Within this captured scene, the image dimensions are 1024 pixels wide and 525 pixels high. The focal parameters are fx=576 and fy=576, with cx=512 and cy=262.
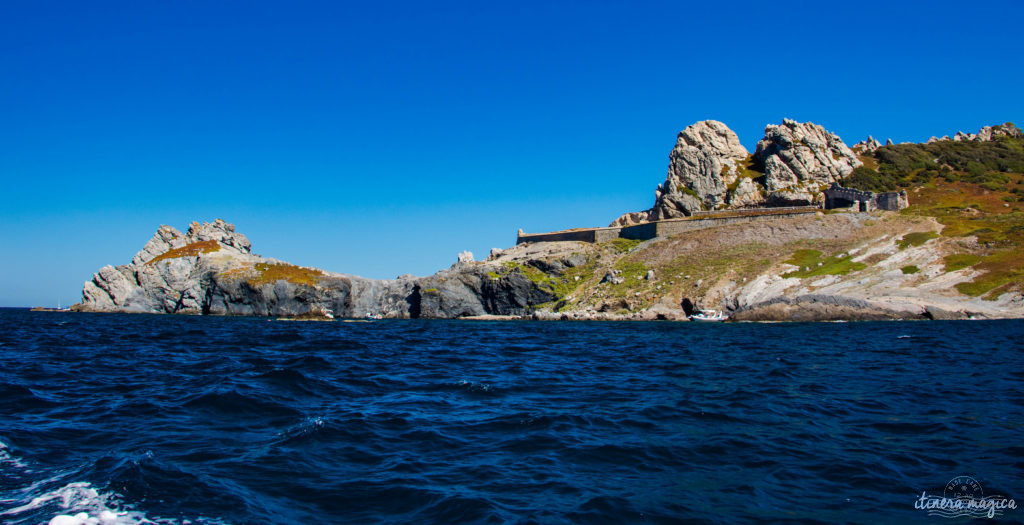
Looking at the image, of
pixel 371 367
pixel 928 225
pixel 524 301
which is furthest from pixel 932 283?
pixel 371 367

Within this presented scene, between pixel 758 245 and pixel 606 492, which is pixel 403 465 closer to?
pixel 606 492

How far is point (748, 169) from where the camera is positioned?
114 m

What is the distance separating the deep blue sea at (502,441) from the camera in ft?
28.1

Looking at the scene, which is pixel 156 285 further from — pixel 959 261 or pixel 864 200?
pixel 864 200

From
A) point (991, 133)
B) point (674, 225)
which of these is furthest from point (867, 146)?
point (674, 225)

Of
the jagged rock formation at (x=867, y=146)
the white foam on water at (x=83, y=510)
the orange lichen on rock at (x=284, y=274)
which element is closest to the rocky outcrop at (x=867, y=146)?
the jagged rock formation at (x=867, y=146)

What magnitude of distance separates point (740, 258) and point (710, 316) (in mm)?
16616

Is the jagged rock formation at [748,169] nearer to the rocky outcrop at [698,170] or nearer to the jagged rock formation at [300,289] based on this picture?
the rocky outcrop at [698,170]

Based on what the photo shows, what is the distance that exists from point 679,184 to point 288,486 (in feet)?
361

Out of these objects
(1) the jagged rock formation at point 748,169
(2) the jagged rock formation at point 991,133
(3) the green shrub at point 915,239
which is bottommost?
(3) the green shrub at point 915,239

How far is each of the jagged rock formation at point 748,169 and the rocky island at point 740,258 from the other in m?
0.30

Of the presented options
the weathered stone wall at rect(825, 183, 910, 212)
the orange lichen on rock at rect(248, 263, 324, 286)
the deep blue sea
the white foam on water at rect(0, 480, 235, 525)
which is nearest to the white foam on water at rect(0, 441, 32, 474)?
the deep blue sea

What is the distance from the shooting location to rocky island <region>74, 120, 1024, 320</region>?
62469 mm

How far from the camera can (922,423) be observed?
13312 millimetres
